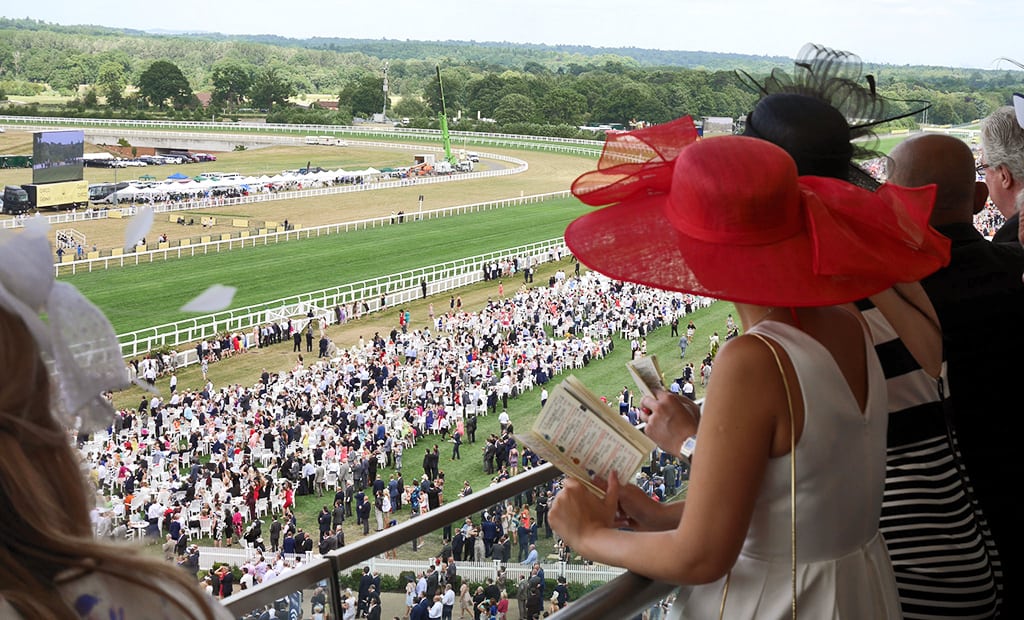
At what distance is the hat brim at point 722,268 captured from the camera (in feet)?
2.56

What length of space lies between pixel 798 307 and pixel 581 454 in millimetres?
234

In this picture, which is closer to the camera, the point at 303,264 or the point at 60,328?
the point at 60,328

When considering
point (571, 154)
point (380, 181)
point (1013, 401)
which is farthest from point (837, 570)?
point (571, 154)

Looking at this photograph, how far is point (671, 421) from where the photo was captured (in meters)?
1.00

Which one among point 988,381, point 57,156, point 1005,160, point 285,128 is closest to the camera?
point 988,381

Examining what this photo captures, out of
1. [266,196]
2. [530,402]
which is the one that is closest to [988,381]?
[530,402]

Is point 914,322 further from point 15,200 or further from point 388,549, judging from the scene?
point 15,200

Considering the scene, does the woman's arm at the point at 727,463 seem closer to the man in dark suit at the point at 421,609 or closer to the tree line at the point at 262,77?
the man in dark suit at the point at 421,609

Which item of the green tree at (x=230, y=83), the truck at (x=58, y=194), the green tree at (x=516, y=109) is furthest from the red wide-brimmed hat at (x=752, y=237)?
the green tree at (x=230, y=83)

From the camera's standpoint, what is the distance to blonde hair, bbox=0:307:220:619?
0.48 metres

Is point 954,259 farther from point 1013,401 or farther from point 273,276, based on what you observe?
point 273,276

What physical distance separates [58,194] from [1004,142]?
2511 cm

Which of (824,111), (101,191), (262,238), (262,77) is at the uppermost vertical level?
(824,111)

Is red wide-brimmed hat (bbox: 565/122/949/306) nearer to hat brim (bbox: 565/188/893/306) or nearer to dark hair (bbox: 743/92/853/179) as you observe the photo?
hat brim (bbox: 565/188/893/306)
